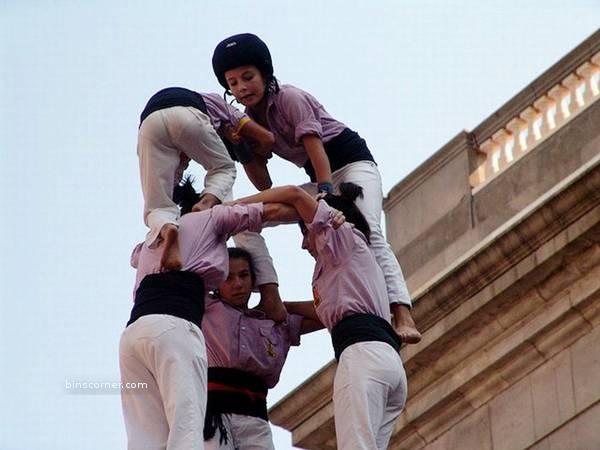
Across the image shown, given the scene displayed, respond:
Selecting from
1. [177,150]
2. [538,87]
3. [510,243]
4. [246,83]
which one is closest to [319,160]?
[246,83]

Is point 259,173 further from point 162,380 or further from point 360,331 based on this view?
point 162,380

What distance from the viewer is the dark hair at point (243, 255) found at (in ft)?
53.1

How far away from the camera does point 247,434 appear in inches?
624

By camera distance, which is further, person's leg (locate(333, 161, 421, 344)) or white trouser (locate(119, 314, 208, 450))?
person's leg (locate(333, 161, 421, 344))

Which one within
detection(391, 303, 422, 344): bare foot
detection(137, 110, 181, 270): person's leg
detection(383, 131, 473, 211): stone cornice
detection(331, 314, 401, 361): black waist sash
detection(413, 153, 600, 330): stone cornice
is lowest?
detection(331, 314, 401, 361): black waist sash

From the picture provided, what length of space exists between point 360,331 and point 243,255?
46.2 inches

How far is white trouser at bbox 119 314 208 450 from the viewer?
1467cm

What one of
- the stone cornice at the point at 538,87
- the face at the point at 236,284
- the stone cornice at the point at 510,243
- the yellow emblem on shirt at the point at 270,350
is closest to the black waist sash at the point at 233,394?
the yellow emblem on shirt at the point at 270,350

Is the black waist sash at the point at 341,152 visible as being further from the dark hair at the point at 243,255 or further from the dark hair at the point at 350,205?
the dark hair at the point at 243,255

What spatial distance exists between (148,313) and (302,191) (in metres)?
1.22

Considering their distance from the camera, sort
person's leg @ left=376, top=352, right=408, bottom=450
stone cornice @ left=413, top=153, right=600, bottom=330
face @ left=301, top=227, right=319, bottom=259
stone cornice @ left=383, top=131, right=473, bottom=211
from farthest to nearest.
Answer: stone cornice @ left=383, top=131, right=473, bottom=211 → stone cornice @ left=413, top=153, right=600, bottom=330 → face @ left=301, top=227, right=319, bottom=259 → person's leg @ left=376, top=352, right=408, bottom=450

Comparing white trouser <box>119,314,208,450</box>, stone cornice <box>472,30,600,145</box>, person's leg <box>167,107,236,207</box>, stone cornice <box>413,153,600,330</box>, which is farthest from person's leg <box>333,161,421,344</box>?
stone cornice <box>472,30,600,145</box>

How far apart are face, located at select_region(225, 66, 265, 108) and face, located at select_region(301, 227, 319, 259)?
95cm

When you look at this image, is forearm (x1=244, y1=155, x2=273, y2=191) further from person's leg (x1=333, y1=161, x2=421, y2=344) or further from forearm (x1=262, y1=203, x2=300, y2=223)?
forearm (x1=262, y1=203, x2=300, y2=223)
